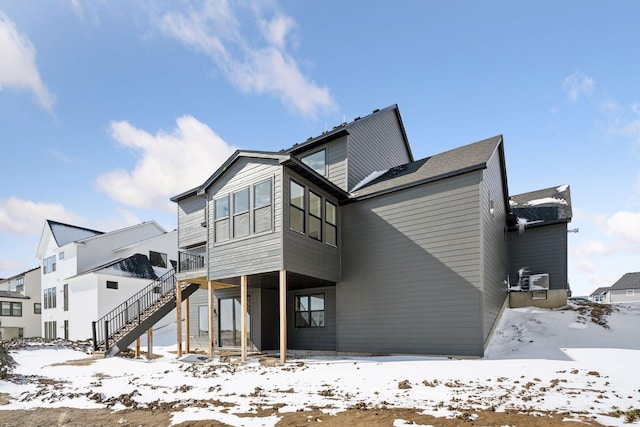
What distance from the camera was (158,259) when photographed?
28.5 metres

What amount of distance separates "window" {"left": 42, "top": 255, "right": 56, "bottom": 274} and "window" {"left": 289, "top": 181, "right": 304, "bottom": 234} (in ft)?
92.2

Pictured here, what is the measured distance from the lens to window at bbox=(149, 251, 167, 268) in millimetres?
28125

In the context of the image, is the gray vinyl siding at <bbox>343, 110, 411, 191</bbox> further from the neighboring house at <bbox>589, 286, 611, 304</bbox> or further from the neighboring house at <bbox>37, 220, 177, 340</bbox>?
the neighboring house at <bbox>589, 286, 611, 304</bbox>

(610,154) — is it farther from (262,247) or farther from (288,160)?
(262,247)

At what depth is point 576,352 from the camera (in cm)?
968

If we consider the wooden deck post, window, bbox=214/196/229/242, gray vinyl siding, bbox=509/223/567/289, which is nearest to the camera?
window, bbox=214/196/229/242

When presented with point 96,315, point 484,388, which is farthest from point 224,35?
point 96,315

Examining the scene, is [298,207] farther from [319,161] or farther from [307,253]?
[319,161]

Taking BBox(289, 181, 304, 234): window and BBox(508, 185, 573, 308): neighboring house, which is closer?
BBox(289, 181, 304, 234): window

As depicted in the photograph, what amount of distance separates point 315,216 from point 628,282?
165ft

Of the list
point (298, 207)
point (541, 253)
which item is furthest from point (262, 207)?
point (541, 253)

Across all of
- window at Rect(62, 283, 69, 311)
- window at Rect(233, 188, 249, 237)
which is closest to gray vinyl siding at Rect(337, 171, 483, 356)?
window at Rect(233, 188, 249, 237)

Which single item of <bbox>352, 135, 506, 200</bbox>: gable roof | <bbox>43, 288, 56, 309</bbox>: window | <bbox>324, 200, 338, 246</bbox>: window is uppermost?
<bbox>352, 135, 506, 200</bbox>: gable roof

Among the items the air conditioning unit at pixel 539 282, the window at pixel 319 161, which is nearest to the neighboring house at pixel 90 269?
the window at pixel 319 161
